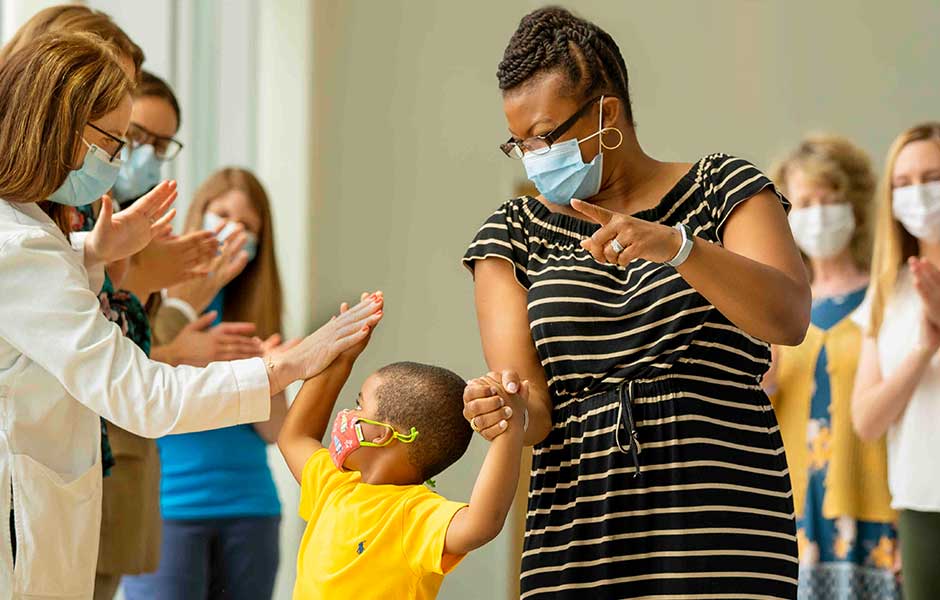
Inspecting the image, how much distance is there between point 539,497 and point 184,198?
2963mm

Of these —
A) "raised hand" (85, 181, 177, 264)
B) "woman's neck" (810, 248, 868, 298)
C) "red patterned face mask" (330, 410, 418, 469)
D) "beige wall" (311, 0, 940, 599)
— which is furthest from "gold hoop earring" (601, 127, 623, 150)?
"beige wall" (311, 0, 940, 599)

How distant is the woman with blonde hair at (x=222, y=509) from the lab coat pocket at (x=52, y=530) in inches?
48.3

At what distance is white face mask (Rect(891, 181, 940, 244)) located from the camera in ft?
10.6

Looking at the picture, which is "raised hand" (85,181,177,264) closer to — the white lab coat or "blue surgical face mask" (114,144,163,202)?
the white lab coat

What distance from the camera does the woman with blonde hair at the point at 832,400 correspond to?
3496 millimetres

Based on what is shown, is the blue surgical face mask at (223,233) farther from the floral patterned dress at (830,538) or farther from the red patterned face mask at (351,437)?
the floral patterned dress at (830,538)

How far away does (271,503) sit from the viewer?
3334mm

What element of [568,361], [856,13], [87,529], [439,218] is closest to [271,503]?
[87,529]

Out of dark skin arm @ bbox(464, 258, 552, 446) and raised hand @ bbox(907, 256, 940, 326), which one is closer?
dark skin arm @ bbox(464, 258, 552, 446)

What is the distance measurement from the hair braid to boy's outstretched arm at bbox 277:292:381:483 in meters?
0.51

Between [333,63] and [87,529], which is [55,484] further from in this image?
[333,63]

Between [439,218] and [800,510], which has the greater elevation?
[439,218]

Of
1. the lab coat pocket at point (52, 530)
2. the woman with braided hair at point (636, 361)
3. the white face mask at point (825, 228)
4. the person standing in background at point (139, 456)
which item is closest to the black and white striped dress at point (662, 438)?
the woman with braided hair at point (636, 361)

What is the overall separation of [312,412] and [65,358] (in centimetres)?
44
